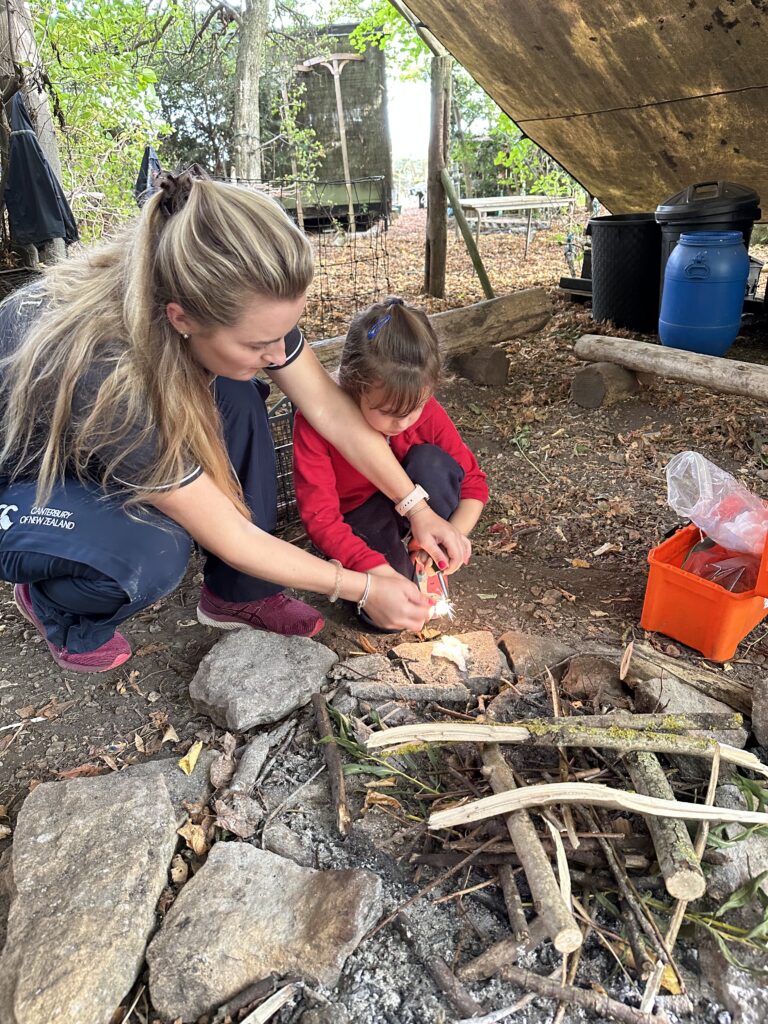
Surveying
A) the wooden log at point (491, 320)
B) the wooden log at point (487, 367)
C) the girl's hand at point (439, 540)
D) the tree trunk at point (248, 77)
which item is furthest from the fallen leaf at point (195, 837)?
the tree trunk at point (248, 77)

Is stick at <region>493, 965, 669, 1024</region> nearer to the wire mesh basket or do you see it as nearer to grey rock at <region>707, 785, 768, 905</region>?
grey rock at <region>707, 785, 768, 905</region>

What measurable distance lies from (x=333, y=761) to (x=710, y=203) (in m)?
4.44

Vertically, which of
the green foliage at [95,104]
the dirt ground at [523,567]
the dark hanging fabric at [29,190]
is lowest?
the dirt ground at [523,567]

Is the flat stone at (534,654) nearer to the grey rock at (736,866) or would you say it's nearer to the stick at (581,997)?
the grey rock at (736,866)

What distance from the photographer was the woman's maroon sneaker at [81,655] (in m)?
2.21

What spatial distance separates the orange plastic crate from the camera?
2.07 m

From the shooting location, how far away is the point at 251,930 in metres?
1.39

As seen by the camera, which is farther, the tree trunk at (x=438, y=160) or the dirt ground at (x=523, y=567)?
the tree trunk at (x=438, y=160)

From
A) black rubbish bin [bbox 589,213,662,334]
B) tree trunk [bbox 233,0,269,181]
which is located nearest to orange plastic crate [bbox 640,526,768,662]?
black rubbish bin [bbox 589,213,662,334]

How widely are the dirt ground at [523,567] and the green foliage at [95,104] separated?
464 centimetres

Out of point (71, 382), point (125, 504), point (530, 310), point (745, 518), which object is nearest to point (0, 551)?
point (125, 504)

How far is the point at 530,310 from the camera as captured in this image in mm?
5027

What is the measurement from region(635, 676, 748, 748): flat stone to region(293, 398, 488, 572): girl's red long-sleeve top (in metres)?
0.82

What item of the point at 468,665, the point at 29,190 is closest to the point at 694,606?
the point at 468,665
